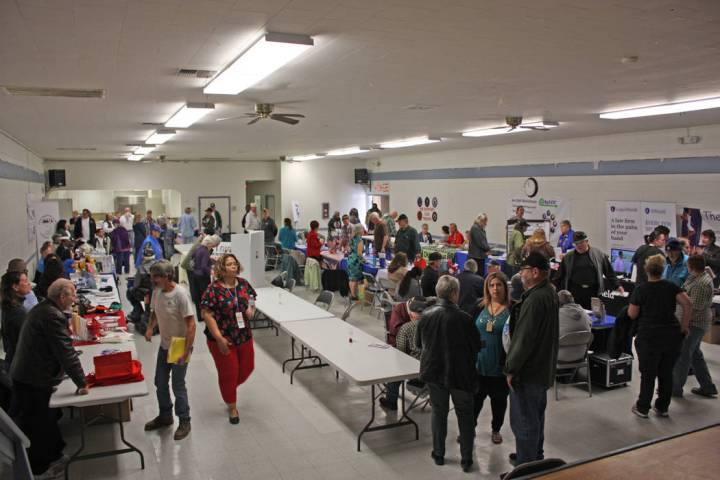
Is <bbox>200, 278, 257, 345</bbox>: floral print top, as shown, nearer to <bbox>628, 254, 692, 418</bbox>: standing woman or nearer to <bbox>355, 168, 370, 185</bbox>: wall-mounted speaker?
<bbox>628, 254, 692, 418</bbox>: standing woman

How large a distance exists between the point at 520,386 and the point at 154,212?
22678 millimetres

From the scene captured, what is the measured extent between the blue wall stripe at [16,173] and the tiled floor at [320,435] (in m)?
4.88

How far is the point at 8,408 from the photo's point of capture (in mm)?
4340

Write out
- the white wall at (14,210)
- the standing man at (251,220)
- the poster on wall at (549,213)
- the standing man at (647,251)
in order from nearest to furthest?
the standing man at (647,251), the white wall at (14,210), the poster on wall at (549,213), the standing man at (251,220)

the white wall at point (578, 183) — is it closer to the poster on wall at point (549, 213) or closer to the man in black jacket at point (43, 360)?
the poster on wall at point (549, 213)

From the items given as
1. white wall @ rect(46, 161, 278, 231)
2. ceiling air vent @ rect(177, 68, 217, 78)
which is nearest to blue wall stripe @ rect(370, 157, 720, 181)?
white wall @ rect(46, 161, 278, 231)

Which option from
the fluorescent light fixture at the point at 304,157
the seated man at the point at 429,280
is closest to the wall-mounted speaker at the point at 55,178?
the fluorescent light fixture at the point at 304,157

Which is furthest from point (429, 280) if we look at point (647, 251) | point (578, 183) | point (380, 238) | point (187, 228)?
point (187, 228)

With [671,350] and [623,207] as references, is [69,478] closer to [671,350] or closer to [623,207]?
[671,350]

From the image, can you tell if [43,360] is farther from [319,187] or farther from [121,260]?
[319,187]

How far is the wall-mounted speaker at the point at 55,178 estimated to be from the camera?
18.0 meters

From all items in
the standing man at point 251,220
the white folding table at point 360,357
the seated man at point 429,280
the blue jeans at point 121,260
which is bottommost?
the white folding table at point 360,357

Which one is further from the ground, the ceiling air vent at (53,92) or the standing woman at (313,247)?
the ceiling air vent at (53,92)

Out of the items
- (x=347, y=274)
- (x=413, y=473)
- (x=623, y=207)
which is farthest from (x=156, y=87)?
(x=623, y=207)
